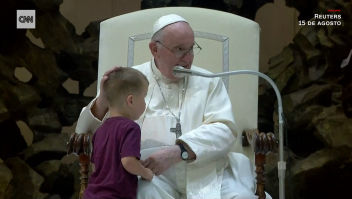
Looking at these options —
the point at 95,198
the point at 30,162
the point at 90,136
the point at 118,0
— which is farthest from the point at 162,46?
the point at 30,162

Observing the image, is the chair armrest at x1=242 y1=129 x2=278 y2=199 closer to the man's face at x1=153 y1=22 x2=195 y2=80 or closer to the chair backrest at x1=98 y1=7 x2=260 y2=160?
the man's face at x1=153 y1=22 x2=195 y2=80

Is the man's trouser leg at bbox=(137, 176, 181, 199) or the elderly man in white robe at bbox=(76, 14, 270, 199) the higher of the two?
the elderly man in white robe at bbox=(76, 14, 270, 199)

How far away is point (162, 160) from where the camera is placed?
2166 mm

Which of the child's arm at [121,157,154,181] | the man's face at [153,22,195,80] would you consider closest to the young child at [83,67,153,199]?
the child's arm at [121,157,154,181]

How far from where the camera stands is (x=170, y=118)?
Result: 2.51 m

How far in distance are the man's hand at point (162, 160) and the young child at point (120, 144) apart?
0.35 feet

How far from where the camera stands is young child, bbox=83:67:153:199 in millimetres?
1892

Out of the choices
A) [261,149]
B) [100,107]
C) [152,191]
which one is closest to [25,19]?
[100,107]

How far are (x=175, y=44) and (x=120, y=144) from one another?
80 centimetres

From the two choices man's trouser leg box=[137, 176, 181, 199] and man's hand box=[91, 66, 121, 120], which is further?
man's hand box=[91, 66, 121, 120]

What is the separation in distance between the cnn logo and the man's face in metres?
2.43

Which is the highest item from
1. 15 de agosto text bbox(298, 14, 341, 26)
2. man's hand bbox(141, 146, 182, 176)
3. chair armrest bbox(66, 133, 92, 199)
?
15 de agosto text bbox(298, 14, 341, 26)

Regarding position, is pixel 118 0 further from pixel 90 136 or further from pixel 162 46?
pixel 90 136

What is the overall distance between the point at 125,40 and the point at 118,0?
159 cm
